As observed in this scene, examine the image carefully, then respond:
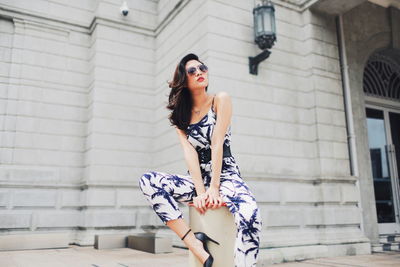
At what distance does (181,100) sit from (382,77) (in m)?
7.70

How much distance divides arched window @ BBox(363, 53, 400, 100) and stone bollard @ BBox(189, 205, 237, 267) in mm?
7317

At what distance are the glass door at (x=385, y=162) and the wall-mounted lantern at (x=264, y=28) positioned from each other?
352 cm

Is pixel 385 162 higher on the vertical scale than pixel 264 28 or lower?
lower

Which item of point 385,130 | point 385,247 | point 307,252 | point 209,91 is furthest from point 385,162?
point 209,91

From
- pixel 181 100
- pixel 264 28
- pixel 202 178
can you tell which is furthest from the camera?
pixel 264 28

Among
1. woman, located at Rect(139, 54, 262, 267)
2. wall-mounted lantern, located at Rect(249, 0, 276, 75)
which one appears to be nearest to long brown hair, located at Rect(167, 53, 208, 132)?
woman, located at Rect(139, 54, 262, 267)

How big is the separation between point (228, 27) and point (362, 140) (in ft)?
12.1

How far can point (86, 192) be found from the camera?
7730 millimetres

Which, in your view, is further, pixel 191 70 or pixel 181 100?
pixel 181 100

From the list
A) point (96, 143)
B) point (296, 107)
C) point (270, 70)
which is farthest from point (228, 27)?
point (96, 143)

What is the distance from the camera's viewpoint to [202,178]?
2914mm

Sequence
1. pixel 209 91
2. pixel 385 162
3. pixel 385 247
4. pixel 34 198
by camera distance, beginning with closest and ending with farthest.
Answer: pixel 209 91, pixel 385 247, pixel 34 198, pixel 385 162

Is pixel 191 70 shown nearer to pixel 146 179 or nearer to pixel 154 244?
pixel 146 179

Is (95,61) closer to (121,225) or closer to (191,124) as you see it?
(121,225)
